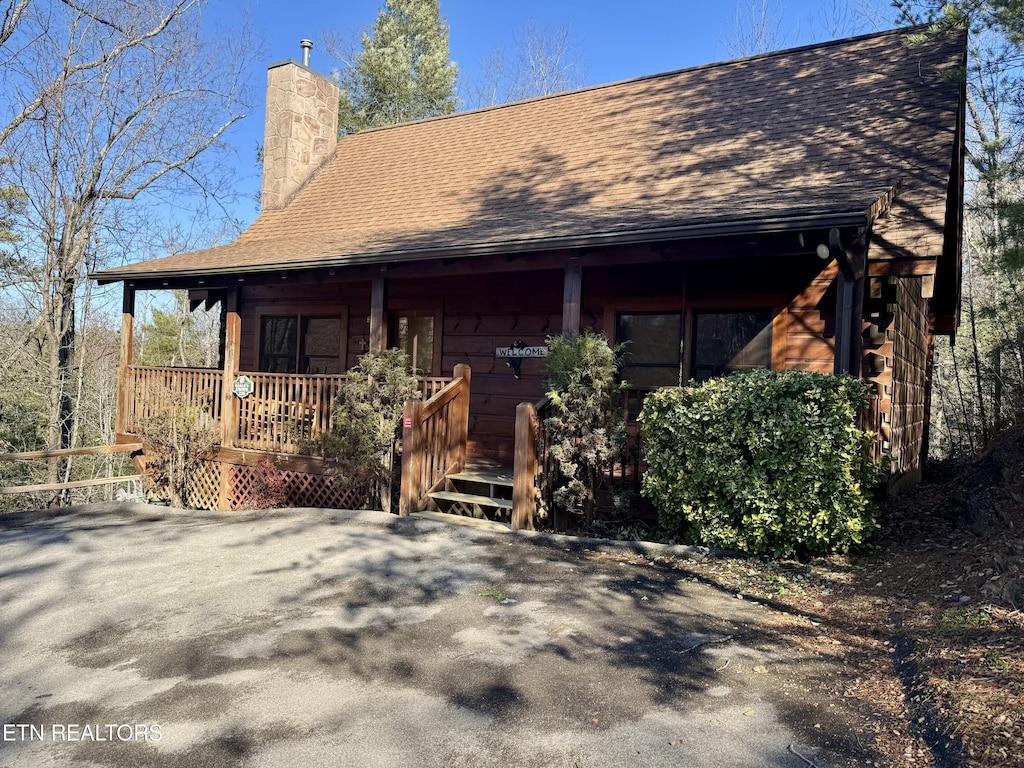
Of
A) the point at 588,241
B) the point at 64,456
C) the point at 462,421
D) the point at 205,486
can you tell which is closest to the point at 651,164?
the point at 588,241

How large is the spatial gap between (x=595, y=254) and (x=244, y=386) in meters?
5.48

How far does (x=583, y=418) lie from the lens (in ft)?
22.2

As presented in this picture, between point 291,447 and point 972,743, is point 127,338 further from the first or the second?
point 972,743

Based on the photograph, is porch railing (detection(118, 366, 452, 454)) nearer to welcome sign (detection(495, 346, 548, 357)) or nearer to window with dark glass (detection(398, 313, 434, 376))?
welcome sign (detection(495, 346, 548, 357))

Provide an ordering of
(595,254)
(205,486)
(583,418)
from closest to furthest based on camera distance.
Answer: (583,418)
(595,254)
(205,486)

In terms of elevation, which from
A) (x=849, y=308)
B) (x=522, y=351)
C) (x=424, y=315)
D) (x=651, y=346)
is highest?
(x=424, y=315)

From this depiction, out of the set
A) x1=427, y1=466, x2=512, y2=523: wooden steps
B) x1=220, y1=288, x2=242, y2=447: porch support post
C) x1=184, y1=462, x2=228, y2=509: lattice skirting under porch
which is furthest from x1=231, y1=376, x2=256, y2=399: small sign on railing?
x1=427, y1=466, x2=512, y2=523: wooden steps

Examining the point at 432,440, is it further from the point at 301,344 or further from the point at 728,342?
the point at 301,344

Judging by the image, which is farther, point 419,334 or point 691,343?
point 419,334

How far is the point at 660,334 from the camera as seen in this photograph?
877 cm

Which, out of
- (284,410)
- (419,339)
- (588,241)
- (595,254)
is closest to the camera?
(588,241)

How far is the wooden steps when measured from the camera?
7578 mm

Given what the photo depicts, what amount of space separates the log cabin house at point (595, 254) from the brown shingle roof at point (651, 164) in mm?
46

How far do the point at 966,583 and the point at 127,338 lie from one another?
37.3 feet
